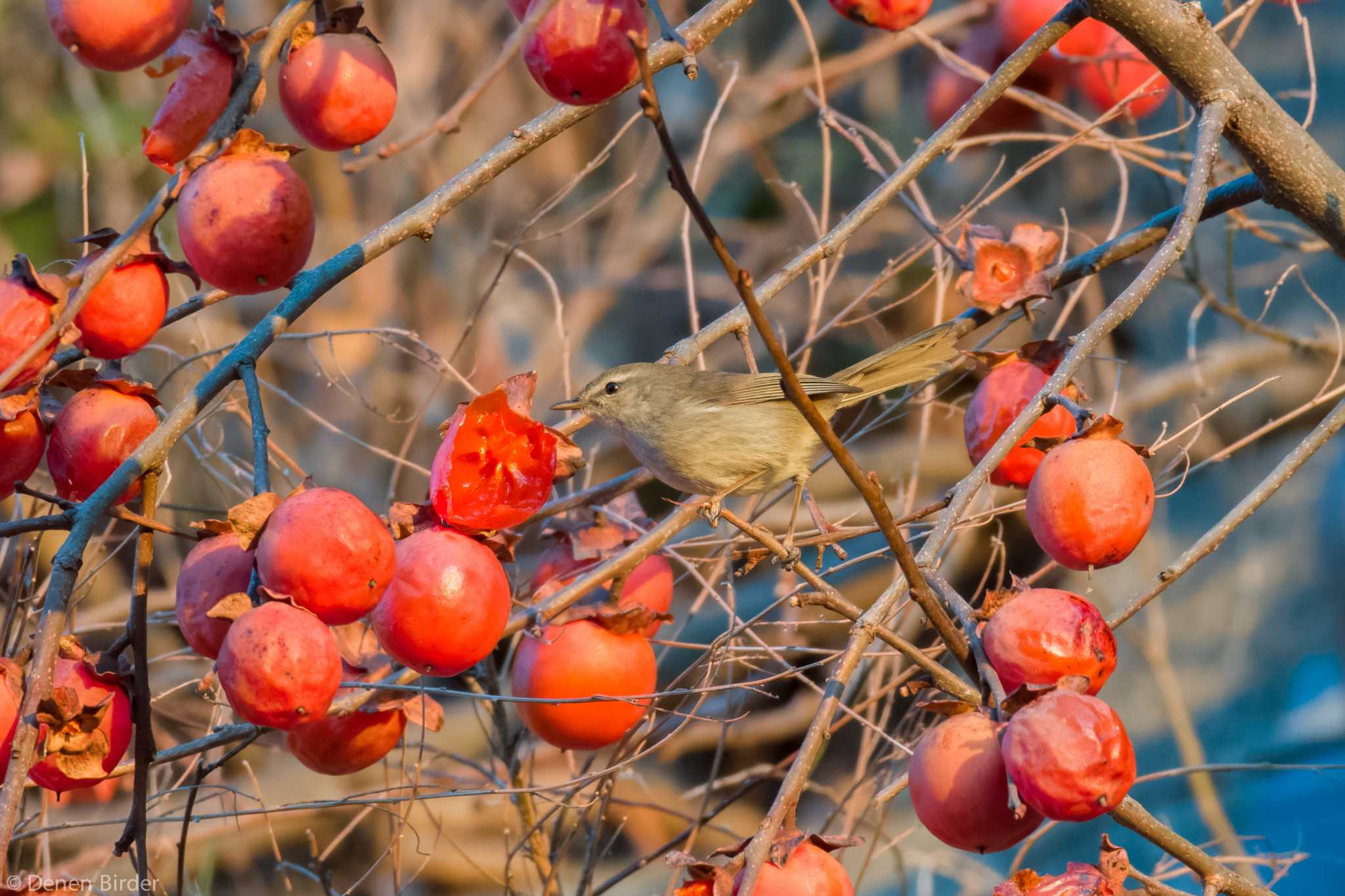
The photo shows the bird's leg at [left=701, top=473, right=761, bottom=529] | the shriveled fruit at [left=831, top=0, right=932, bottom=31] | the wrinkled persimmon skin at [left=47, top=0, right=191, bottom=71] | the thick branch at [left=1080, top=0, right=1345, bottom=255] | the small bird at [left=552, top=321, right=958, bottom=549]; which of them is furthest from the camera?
the small bird at [left=552, top=321, right=958, bottom=549]

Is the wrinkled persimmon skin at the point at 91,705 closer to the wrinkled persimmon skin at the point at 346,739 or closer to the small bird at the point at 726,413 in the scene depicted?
the wrinkled persimmon skin at the point at 346,739

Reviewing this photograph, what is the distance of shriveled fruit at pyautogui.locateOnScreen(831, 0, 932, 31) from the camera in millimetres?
2020

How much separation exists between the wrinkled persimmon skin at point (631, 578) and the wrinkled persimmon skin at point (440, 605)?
51 cm

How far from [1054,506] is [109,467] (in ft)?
3.84

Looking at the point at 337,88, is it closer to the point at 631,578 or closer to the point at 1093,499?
the point at 631,578

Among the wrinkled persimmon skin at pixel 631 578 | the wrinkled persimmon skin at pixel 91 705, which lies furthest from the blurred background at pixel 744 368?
Answer: the wrinkled persimmon skin at pixel 91 705

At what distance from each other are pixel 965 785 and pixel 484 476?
685 mm

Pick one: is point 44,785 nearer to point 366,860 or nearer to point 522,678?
point 522,678

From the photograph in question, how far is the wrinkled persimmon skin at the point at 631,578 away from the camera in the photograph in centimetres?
213

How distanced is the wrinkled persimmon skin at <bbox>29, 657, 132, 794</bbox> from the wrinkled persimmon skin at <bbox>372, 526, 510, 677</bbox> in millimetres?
302

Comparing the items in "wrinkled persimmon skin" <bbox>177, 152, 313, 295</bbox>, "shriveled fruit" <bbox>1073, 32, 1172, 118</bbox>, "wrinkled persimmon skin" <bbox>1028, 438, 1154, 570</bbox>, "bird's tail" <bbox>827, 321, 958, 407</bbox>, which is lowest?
"bird's tail" <bbox>827, 321, 958, 407</bbox>

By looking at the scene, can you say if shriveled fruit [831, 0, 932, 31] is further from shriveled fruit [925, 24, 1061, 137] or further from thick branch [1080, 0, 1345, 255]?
shriveled fruit [925, 24, 1061, 137]

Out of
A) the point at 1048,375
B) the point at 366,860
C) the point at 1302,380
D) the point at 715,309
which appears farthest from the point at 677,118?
the point at 1048,375

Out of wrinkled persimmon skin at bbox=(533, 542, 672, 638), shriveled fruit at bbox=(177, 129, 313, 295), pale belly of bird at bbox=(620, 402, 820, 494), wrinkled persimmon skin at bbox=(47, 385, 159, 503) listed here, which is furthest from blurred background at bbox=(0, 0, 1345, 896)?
shriveled fruit at bbox=(177, 129, 313, 295)
